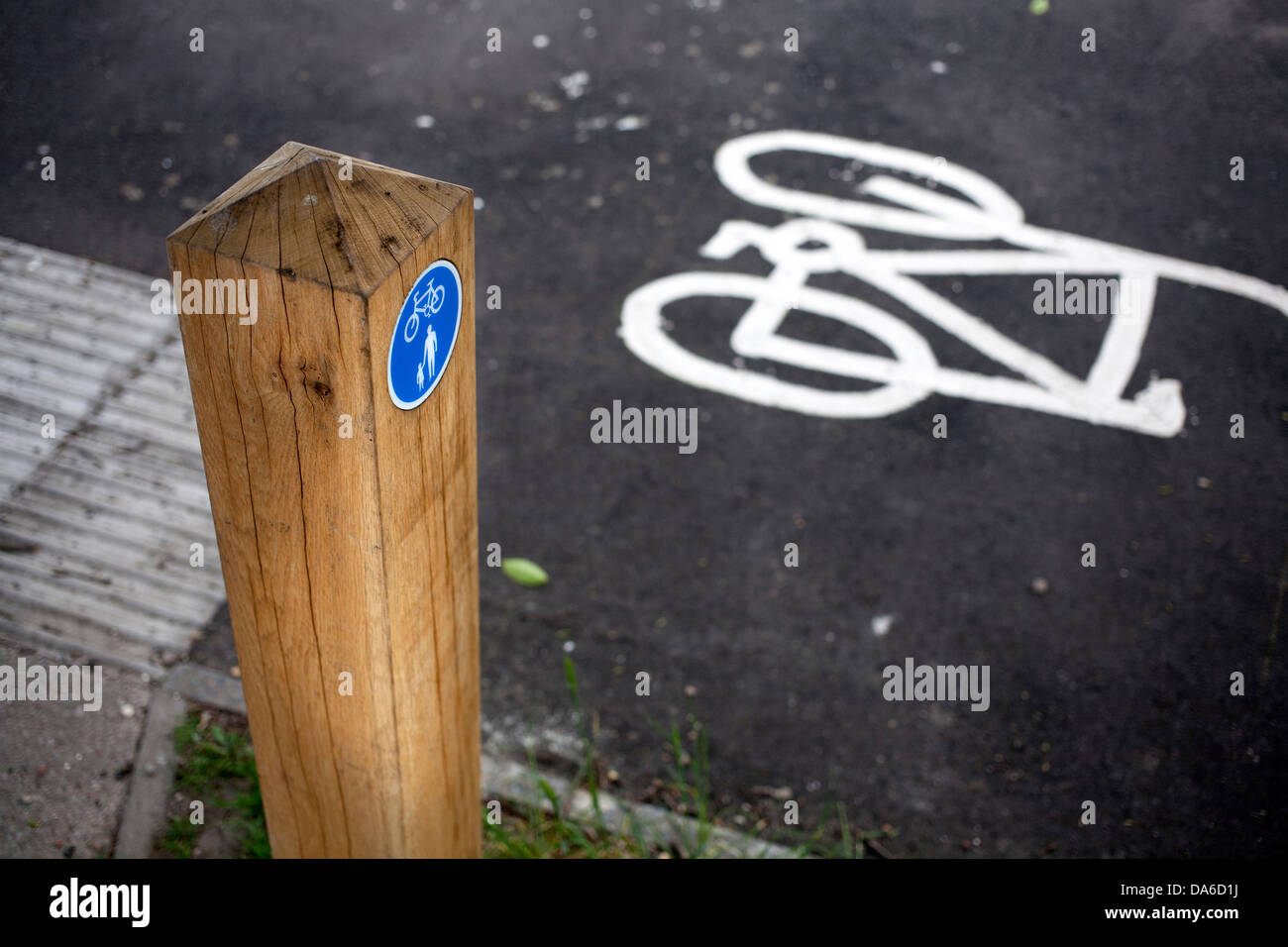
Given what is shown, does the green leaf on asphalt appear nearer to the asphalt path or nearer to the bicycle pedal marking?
the asphalt path

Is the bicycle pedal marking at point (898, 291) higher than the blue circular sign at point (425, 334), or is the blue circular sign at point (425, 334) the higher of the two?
the bicycle pedal marking at point (898, 291)

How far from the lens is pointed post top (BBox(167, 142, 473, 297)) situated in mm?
1591

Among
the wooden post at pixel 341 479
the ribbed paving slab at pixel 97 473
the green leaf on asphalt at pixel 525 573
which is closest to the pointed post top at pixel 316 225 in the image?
the wooden post at pixel 341 479

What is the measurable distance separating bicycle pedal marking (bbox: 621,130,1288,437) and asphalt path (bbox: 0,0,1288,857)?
0.09 meters

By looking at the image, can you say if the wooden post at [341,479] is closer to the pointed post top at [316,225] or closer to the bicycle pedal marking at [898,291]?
the pointed post top at [316,225]

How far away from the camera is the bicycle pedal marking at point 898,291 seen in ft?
18.2

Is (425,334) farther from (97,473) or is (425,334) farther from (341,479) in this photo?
(97,473)

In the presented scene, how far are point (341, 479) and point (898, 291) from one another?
490cm

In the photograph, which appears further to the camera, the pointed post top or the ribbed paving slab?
the ribbed paving slab

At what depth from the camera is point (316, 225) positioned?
162cm

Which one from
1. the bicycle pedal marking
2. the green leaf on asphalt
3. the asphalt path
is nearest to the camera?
the asphalt path

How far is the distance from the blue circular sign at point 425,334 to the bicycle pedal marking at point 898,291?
372 centimetres

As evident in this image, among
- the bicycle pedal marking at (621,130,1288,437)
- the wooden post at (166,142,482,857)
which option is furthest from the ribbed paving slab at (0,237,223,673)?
the bicycle pedal marking at (621,130,1288,437)
